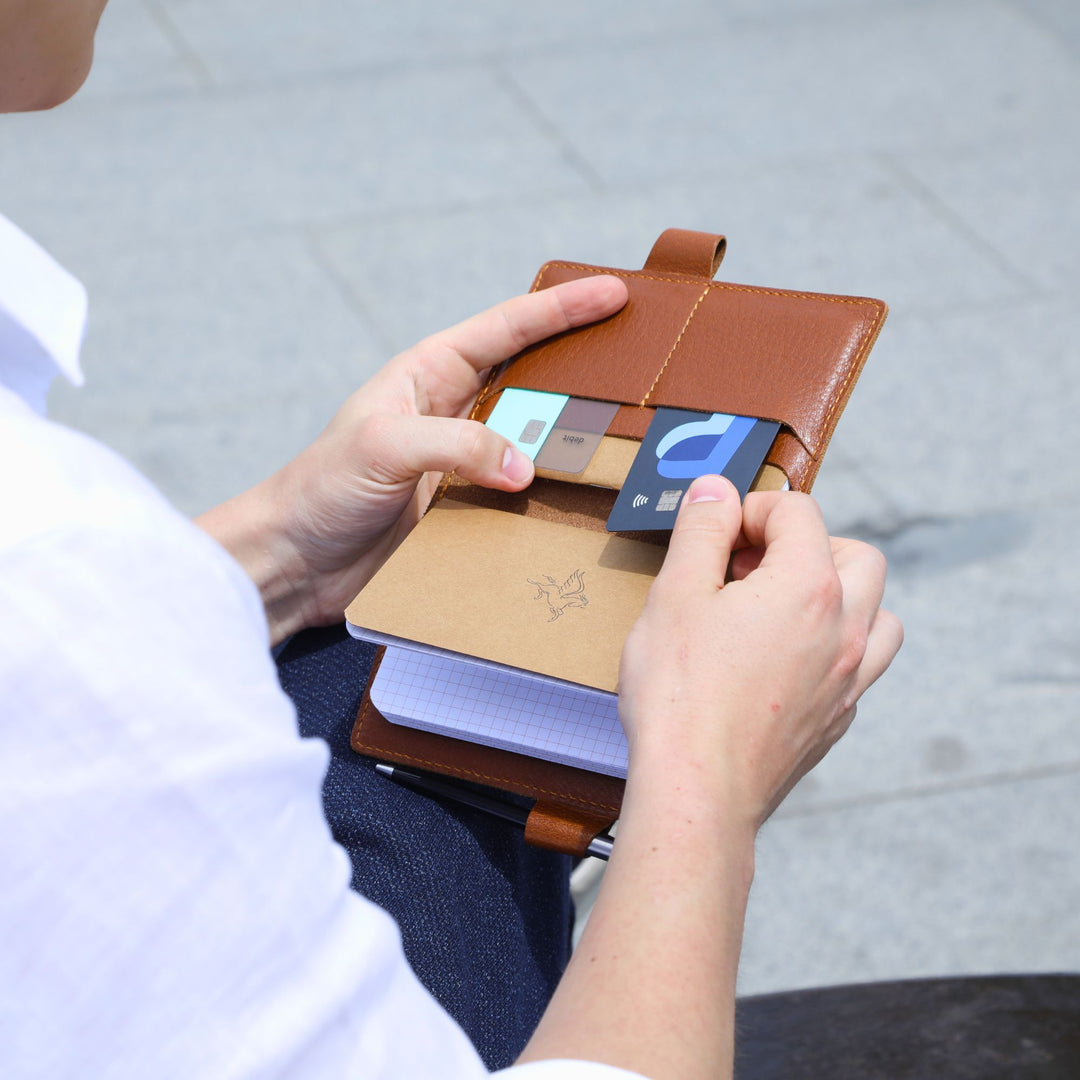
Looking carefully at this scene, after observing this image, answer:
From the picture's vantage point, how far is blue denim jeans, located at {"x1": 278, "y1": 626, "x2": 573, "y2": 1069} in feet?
2.86

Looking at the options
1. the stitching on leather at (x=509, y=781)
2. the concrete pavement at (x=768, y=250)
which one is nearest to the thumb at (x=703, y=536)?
the stitching on leather at (x=509, y=781)

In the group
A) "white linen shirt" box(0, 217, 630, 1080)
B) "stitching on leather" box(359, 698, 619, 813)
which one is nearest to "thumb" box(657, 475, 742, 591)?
"stitching on leather" box(359, 698, 619, 813)

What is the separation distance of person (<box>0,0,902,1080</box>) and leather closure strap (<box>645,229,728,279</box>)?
476 millimetres

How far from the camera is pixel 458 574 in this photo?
94 centimetres

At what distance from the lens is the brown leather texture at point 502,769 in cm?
95

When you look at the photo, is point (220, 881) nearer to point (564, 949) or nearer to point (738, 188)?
point (564, 949)

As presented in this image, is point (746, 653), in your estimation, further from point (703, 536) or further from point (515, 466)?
point (515, 466)

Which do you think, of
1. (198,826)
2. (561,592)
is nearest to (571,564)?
(561,592)

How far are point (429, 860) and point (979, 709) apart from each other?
4.67 feet

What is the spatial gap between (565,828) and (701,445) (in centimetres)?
32

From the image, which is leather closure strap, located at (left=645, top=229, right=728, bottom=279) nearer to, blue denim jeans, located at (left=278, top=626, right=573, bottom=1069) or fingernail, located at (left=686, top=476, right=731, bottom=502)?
fingernail, located at (left=686, top=476, right=731, bottom=502)

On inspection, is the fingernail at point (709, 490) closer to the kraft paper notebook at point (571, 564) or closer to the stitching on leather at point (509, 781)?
the kraft paper notebook at point (571, 564)

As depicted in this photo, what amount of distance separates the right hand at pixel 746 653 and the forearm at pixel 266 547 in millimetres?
442

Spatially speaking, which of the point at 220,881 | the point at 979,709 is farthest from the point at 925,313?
the point at 220,881
